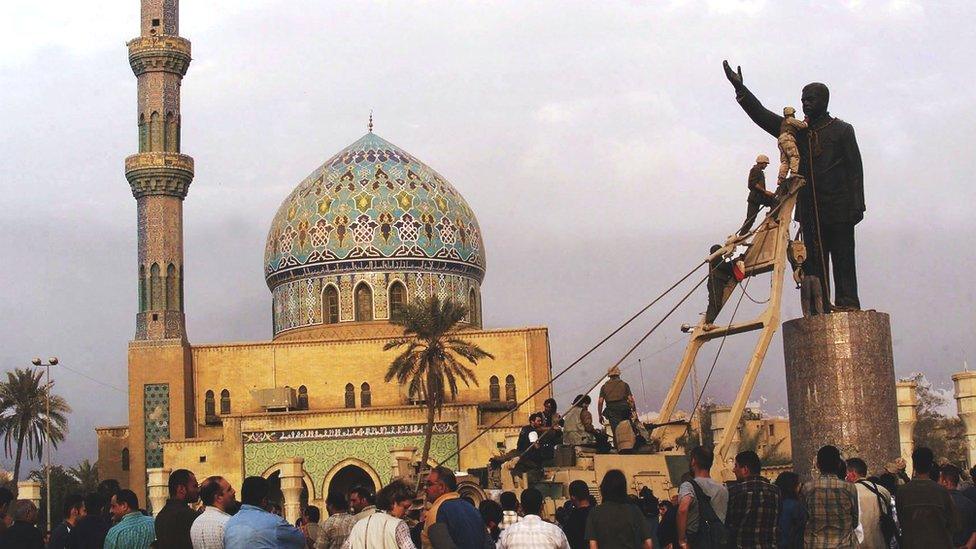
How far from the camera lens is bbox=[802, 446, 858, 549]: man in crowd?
8320mm

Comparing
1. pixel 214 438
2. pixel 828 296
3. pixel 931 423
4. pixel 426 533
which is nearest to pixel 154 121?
pixel 214 438

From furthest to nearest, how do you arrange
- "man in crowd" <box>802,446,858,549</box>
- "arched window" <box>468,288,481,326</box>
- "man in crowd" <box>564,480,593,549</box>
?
"arched window" <box>468,288,481,326</box> < "man in crowd" <box>564,480,593,549</box> < "man in crowd" <box>802,446,858,549</box>

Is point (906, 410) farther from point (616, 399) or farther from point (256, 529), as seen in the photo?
point (256, 529)

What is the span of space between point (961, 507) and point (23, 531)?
5243 mm

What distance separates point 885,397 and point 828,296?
90 cm

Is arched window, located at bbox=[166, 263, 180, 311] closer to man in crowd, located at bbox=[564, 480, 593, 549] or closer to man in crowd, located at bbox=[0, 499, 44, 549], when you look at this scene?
man in crowd, located at bbox=[0, 499, 44, 549]

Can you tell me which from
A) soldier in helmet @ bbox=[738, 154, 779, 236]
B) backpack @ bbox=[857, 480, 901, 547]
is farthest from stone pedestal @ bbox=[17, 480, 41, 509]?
backpack @ bbox=[857, 480, 901, 547]

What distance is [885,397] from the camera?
11461mm

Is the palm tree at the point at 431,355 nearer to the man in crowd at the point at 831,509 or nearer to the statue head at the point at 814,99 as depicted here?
the statue head at the point at 814,99

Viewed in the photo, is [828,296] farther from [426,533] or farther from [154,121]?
[154,121]

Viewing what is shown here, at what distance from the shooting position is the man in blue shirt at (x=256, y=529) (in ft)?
26.0

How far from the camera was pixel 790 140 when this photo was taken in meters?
12.0

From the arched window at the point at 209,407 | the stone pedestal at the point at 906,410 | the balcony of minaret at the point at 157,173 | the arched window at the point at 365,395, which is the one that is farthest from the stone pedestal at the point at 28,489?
the stone pedestal at the point at 906,410

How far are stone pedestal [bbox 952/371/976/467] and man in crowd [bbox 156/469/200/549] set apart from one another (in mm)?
16810
